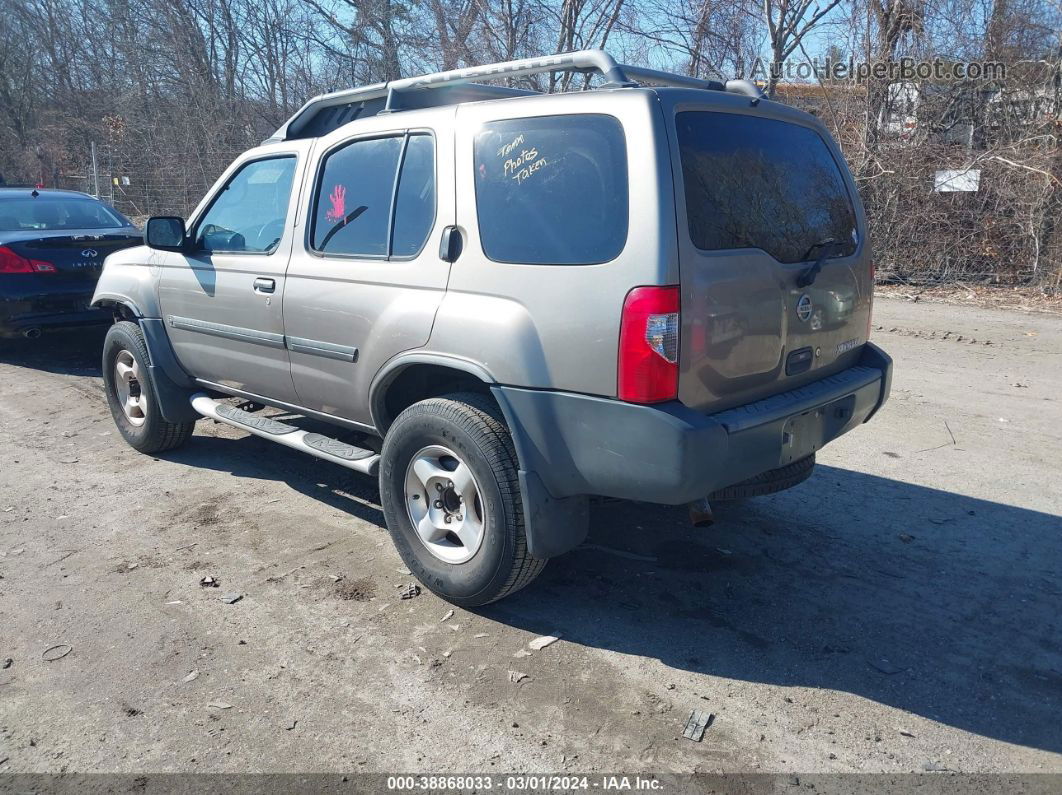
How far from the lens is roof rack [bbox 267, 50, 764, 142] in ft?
11.6

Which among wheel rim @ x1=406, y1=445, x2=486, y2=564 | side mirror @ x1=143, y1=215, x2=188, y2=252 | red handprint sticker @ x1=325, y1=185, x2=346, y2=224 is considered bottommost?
wheel rim @ x1=406, y1=445, x2=486, y2=564

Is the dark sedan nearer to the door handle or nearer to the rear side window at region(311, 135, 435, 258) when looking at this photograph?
the rear side window at region(311, 135, 435, 258)

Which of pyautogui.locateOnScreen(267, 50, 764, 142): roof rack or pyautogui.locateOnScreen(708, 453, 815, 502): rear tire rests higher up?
pyautogui.locateOnScreen(267, 50, 764, 142): roof rack

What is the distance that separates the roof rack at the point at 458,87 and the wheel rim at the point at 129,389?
1.96 m

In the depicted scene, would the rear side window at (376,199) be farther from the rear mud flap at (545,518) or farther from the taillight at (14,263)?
the taillight at (14,263)

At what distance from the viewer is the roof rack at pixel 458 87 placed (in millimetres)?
3545

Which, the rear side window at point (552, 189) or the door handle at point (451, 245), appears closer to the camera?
the rear side window at point (552, 189)

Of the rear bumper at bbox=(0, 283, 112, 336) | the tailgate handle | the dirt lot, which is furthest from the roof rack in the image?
the rear bumper at bbox=(0, 283, 112, 336)

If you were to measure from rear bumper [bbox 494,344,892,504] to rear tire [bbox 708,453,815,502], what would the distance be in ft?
0.72

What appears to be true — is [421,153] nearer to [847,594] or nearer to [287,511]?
[287,511]

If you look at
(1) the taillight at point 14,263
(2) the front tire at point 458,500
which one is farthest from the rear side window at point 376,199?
(1) the taillight at point 14,263

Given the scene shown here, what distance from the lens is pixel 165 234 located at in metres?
4.98

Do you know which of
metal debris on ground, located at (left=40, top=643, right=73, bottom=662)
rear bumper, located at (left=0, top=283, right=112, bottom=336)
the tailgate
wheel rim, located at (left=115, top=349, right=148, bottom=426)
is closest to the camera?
the tailgate

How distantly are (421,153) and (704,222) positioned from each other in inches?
54.9
